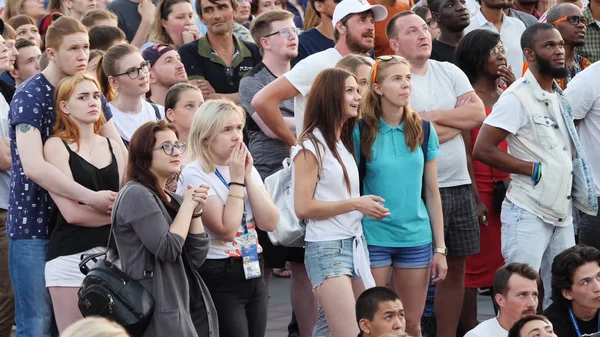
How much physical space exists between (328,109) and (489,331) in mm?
1486

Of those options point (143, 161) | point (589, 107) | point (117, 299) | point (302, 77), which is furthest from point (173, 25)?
point (117, 299)

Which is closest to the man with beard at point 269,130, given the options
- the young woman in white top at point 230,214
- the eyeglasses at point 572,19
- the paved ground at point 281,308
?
the paved ground at point 281,308

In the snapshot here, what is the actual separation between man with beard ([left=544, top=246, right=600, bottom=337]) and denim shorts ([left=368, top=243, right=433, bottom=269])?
814mm

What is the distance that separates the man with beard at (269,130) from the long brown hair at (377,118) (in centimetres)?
96

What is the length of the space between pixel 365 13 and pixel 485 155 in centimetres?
139

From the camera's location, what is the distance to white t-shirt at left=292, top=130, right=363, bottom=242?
6320 mm

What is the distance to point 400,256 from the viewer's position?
6.60 metres

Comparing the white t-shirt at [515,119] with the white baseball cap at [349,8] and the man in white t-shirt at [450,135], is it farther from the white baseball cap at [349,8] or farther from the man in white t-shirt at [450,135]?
the white baseball cap at [349,8]

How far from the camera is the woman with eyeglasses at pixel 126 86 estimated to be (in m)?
6.90

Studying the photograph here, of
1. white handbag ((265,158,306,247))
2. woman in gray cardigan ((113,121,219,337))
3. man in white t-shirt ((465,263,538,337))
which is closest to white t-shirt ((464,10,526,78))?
man in white t-shirt ((465,263,538,337))

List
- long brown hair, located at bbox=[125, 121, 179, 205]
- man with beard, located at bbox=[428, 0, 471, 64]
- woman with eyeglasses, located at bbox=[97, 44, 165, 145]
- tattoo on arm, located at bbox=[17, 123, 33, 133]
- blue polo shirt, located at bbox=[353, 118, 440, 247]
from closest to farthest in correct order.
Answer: long brown hair, located at bbox=[125, 121, 179, 205] < tattoo on arm, located at bbox=[17, 123, 33, 133] < blue polo shirt, located at bbox=[353, 118, 440, 247] < woman with eyeglasses, located at bbox=[97, 44, 165, 145] < man with beard, located at bbox=[428, 0, 471, 64]

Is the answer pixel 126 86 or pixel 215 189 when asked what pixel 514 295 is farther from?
pixel 126 86

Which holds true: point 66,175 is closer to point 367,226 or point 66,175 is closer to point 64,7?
point 367,226

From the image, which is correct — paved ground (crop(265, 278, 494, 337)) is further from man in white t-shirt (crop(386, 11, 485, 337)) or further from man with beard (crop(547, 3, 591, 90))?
man with beard (crop(547, 3, 591, 90))
